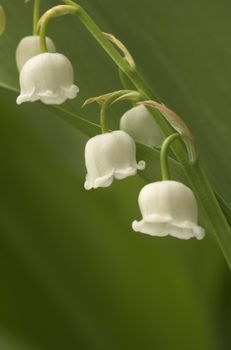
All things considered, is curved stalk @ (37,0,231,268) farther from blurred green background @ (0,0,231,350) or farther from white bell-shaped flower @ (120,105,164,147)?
blurred green background @ (0,0,231,350)

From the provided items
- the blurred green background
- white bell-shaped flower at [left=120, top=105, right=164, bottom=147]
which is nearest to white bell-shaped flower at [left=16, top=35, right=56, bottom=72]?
white bell-shaped flower at [left=120, top=105, right=164, bottom=147]

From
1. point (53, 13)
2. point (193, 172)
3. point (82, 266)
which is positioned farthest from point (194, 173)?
point (82, 266)

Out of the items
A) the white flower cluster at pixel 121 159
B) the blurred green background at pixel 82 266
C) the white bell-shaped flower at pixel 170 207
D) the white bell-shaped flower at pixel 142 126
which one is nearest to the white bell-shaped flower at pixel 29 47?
the white flower cluster at pixel 121 159

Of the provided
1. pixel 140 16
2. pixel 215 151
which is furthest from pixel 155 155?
pixel 140 16

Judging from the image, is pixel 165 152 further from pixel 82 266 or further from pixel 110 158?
pixel 82 266

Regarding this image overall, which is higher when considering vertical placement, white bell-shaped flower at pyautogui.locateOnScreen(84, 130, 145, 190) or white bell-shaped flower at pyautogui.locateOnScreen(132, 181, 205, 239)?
white bell-shaped flower at pyautogui.locateOnScreen(84, 130, 145, 190)

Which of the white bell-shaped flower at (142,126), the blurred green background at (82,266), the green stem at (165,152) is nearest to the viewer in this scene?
the green stem at (165,152)

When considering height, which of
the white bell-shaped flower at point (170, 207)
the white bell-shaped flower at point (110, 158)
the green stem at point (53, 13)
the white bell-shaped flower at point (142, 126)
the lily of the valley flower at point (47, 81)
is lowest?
the white bell-shaped flower at point (170, 207)

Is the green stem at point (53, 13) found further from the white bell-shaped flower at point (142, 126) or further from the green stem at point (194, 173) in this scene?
the white bell-shaped flower at point (142, 126)
